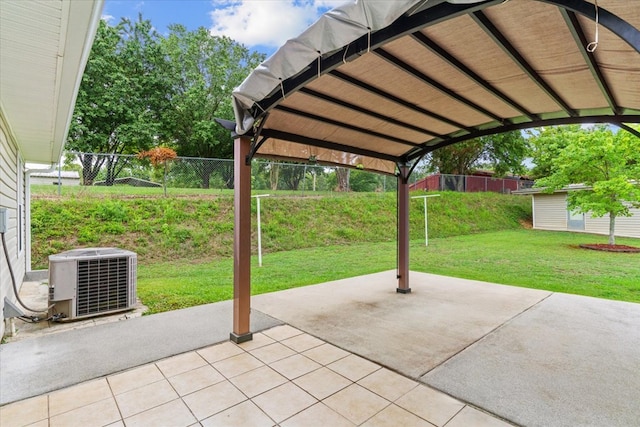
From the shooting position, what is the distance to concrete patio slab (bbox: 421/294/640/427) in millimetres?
2076

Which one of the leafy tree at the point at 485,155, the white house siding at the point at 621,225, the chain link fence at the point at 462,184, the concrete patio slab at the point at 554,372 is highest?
the leafy tree at the point at 485,155

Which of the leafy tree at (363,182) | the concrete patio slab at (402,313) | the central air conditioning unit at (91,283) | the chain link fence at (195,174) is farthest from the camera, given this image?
the leafy tree at (363,182)

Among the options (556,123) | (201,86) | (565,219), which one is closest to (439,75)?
(556,123)

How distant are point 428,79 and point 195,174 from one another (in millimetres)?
8720

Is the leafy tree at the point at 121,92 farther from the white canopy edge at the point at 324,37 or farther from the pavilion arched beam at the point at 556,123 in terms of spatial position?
the pavilion arched beam at the point at 556,123

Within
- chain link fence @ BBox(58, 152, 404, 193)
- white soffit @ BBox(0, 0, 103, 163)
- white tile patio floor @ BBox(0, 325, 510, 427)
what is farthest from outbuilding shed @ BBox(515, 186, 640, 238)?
white soffit @ BBox(0, 0, 103, 163)

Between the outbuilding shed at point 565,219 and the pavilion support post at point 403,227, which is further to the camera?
the outbuilding shed at point 565,219

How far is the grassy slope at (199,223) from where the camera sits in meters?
7.47

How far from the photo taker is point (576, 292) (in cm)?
546

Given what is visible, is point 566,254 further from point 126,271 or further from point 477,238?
point 126,271

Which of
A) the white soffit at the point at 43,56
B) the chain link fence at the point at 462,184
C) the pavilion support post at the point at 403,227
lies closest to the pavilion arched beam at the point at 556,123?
the pavilion support post at the point at 403,227

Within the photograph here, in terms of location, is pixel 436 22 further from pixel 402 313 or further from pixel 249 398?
pixel 402 313

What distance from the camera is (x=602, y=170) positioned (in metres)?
10.2

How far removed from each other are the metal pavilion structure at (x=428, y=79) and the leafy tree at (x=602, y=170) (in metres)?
8.67
